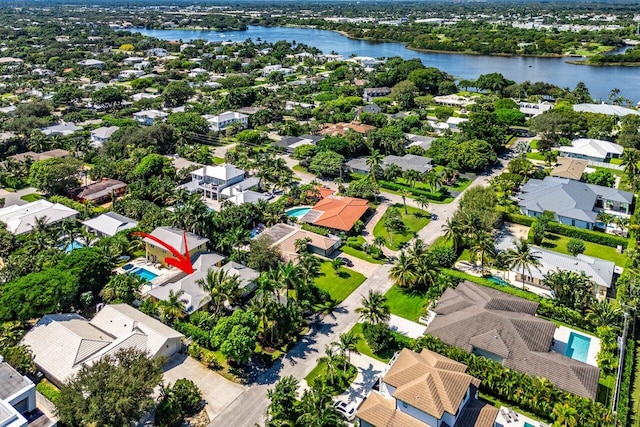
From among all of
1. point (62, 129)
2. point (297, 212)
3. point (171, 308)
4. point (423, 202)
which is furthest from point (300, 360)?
point (62, 129)

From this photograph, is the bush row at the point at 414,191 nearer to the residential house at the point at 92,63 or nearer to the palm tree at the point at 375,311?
the palm tree at the point at 375,311

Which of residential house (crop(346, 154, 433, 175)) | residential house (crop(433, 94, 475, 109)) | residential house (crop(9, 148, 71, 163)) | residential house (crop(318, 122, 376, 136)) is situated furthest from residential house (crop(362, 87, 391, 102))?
residential house (crop(9, 148, 71, 163))

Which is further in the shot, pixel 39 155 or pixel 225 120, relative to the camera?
pixel 225 120

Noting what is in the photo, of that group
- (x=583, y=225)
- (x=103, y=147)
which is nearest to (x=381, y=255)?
(x=583, y=225)

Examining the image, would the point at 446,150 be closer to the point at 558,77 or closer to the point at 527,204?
the point at 527,204

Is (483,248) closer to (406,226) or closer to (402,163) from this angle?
(406,226)

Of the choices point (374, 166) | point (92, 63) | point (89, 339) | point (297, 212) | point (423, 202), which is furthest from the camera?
point (92, 63)

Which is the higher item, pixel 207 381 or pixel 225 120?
pixel 207 381
